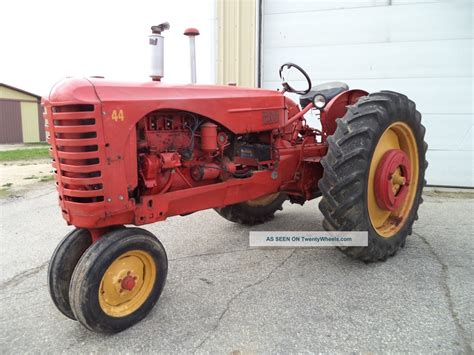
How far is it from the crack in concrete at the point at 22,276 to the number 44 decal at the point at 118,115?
67.0 inches

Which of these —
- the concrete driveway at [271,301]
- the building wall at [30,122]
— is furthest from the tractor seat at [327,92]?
the building wall at [30,122]

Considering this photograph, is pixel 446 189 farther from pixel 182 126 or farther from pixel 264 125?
pixel 182 126

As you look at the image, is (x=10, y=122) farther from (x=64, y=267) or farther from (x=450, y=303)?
(x=450, y=303)

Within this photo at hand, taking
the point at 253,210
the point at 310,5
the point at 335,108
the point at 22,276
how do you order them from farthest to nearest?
the point at 310,5 < the point at 253,210 < the point at 335,108 < the point at 22,276

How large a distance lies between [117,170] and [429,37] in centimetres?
592

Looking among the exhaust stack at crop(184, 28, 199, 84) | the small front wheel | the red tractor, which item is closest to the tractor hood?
the red tractor

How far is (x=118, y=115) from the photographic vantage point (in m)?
2.23

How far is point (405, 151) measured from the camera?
12.1 ft

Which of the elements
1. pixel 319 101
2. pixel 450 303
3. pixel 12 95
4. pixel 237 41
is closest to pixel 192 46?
pixel 319 101

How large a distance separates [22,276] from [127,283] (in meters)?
1.36

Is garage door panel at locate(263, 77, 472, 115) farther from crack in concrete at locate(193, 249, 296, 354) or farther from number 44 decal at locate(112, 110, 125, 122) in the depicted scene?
number 44 decal at locate(112, 110, 125, 122)

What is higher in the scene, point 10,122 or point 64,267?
point 10,122

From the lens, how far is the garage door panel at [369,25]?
6160mm

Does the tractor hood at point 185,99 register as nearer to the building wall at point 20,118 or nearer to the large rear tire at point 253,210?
the large rear tire at point 253,210
